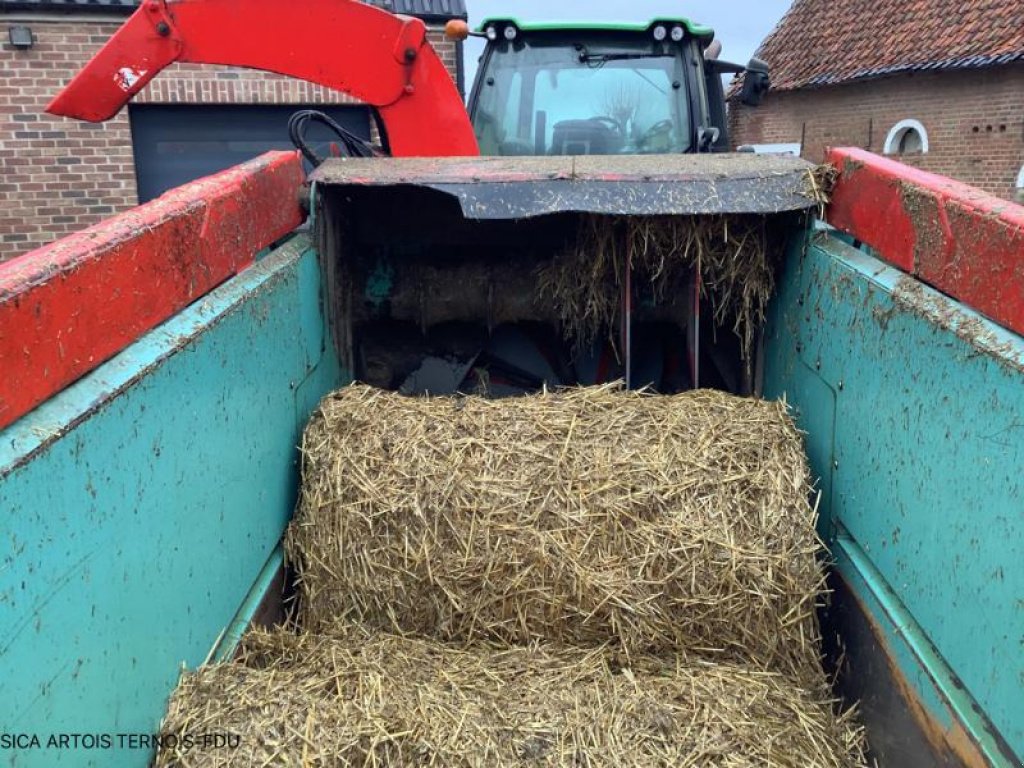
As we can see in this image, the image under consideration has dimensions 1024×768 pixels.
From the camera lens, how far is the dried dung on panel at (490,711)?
6.34ft

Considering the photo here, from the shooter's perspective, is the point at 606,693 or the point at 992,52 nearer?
the point at 606,693

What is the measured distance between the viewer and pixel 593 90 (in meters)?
4.25

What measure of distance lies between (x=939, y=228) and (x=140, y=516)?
1.88 m

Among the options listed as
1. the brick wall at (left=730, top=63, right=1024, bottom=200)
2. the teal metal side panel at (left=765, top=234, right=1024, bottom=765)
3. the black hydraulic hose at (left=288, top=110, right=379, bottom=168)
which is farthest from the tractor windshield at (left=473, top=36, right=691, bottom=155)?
the brick wall at (left=730, top=63, right=1024, bottom=200)

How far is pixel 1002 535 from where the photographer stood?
1646 mm

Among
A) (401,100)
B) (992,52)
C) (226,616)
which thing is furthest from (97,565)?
(992,52)

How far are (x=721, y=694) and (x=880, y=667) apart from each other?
1.35ft

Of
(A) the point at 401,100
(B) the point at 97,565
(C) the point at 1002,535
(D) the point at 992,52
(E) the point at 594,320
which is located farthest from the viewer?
(D) the point at 992,52

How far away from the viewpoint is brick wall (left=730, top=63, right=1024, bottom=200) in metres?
14.6

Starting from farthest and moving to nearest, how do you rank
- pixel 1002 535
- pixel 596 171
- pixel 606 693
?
pixel 596 171, pixel 606 693, pixel 1002 535

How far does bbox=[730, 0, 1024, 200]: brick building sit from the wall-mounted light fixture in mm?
12649

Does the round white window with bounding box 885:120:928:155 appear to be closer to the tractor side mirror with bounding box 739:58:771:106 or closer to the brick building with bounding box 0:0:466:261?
the brick building with bounding box 0:0:466:261

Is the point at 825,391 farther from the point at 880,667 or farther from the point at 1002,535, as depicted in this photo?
the point at 1002,535

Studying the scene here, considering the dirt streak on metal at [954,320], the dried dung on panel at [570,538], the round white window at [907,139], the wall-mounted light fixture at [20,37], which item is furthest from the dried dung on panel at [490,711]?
the round white window at [907,139]
